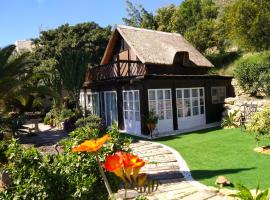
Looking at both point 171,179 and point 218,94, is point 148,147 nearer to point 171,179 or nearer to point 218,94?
point 171,179

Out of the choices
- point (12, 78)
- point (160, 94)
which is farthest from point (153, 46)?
point (12, 78)

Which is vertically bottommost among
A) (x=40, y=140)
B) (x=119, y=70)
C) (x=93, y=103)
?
(x=40, y=140)

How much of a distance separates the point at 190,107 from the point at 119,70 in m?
4.56

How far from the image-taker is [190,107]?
67.6 feet

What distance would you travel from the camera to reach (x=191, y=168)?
34.7 feet

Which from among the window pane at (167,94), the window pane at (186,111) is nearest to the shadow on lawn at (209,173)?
the window pane at (167,94)

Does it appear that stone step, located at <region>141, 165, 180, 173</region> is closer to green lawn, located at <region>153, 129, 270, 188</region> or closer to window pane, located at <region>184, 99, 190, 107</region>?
green lawn, located at <region>153, 129, 270, 188</region>

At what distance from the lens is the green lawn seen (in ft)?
30.0

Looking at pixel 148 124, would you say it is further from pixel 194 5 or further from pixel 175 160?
pixel 194 5

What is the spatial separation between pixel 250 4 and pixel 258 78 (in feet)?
Answer: 21.4

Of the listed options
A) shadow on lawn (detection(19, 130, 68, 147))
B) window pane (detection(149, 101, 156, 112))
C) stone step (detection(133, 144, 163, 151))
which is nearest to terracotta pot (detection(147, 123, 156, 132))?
window pane (detection(149, 101, 156, 112))

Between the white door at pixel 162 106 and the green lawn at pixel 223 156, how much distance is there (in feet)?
5.46

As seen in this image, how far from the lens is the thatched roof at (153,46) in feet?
69.2

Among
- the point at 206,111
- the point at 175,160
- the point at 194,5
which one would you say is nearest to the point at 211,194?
the point at 175,160
